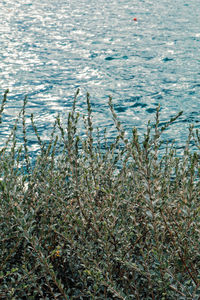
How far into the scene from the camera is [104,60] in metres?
9.07

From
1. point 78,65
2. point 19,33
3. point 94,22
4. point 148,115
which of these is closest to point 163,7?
point 94,22

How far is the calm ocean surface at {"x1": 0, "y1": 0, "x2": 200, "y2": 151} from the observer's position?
22.5ft

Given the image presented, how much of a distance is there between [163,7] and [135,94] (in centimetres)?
759

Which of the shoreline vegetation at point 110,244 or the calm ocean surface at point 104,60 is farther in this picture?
the calm ocean surface at point 104,60

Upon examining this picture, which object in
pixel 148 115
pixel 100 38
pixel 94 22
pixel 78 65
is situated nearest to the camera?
pixel 148 115

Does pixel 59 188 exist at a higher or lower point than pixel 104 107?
higher

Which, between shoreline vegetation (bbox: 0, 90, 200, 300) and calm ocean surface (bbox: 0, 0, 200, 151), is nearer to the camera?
shoreline vegetation (bbox: 0, 90, 200, 300)

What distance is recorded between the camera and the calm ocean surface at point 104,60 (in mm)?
6855

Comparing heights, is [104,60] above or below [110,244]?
below

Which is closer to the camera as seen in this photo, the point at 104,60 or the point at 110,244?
the point at 110,244

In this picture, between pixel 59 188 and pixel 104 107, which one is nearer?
pixel 59 188

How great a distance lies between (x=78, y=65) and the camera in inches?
347

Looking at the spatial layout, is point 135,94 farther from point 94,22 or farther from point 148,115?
point 94,22

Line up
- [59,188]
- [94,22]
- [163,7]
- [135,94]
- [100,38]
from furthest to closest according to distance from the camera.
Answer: [163,7]
[94,22]
[100,38]
[135,94]
[59,188]
